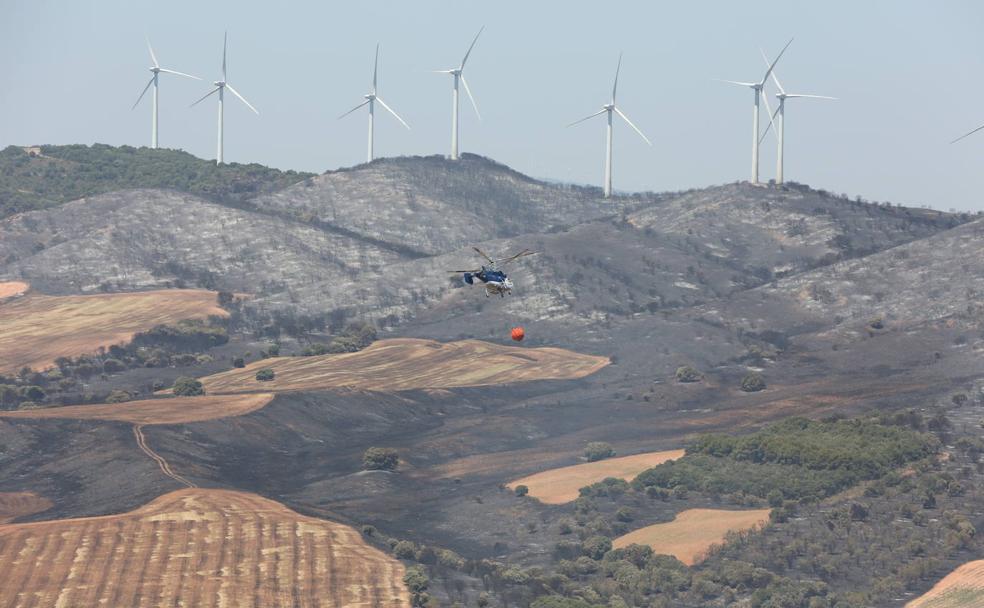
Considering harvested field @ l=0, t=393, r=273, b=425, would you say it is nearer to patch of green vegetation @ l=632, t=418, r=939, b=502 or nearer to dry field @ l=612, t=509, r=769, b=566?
patch of green vegetation @ l=632, t=418, r=939, b=502

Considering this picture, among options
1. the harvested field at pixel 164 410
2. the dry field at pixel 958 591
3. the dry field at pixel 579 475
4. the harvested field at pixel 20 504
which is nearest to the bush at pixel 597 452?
the dry field at pixel 579 475

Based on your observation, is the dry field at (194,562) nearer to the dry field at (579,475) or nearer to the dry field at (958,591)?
the dry field at (579,475)

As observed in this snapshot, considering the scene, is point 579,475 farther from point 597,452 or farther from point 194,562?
point 194,562

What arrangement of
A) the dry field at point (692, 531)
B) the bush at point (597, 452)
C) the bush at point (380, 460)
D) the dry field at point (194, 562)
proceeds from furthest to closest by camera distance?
the bush at point (597, 452) → the bush at point (380, 460) → the dry field at point (692, 531) → the dry field at point (194, 562)

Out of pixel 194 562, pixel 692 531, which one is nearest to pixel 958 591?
pixel 692 531

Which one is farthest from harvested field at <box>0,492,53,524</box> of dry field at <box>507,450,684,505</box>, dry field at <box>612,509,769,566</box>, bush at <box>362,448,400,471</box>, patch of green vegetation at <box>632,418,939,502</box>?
patch of green vegetation at <box>632,418,939,502</box>

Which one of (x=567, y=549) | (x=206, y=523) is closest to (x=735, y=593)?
(x=567, y=549)
